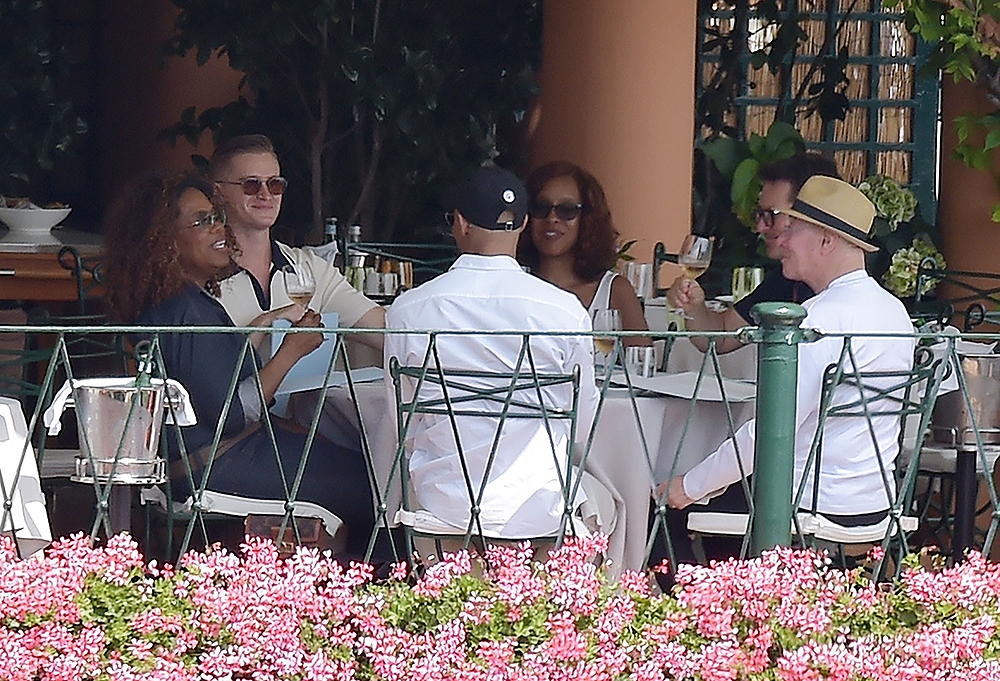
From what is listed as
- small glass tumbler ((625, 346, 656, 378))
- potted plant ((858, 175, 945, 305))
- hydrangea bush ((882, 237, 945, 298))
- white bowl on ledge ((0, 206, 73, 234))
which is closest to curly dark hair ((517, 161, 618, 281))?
small glass tumbler ((625, 346, 656, 378))

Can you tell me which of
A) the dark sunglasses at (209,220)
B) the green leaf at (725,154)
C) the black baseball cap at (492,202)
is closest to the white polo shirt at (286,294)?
the dark sunglasses at (209,220)

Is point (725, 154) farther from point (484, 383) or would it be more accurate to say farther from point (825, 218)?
point (484, 383)

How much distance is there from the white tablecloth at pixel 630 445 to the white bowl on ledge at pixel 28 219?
3.21m

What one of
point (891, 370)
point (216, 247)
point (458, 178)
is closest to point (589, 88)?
point (458, 178)

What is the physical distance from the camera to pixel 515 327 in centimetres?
346

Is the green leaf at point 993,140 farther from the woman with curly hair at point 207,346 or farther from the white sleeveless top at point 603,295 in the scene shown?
the woman with curly hair at point 207,346

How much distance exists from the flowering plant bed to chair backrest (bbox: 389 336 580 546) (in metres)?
0.26

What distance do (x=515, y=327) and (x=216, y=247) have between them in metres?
0.95

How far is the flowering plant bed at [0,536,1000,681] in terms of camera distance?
Result: 280cm

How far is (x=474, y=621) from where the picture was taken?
9.44 ft

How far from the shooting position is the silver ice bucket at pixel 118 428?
305 centimetres

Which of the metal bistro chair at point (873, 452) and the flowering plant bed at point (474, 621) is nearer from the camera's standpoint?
the flowering plant bed at point (474, 621)

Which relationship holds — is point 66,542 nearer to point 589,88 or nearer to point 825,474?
point 825,474

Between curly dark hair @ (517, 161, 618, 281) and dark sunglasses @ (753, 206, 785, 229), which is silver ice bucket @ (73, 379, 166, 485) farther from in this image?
dark sunglasses @ (753, 206, 785, 229)
